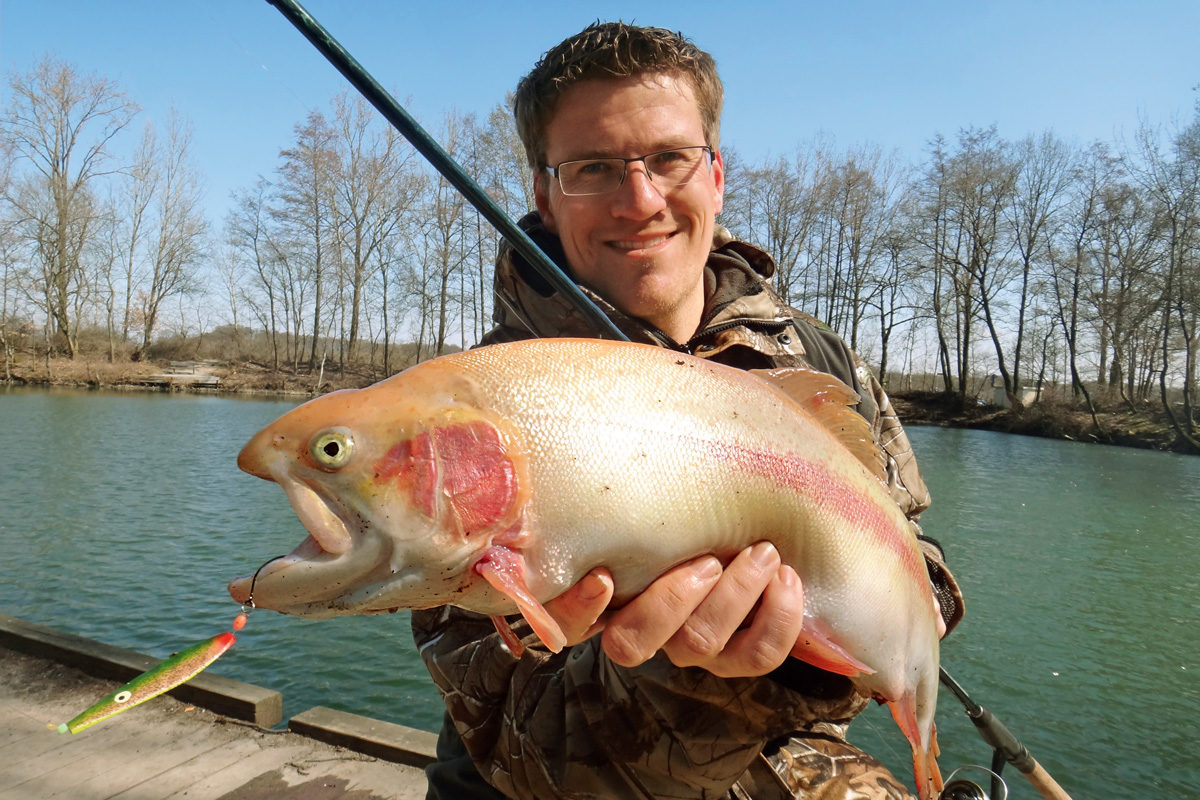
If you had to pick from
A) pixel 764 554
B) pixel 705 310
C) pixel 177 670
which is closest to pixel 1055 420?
pixel 705 310

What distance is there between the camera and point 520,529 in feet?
4.61

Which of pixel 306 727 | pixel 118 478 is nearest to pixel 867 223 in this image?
pixel 118 478

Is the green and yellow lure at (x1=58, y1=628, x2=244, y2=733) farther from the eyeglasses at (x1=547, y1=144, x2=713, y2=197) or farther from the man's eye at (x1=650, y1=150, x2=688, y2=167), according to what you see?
the man's eye at (x1=650, y1=150, x2=688, y2=167)

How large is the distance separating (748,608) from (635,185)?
1517 mm

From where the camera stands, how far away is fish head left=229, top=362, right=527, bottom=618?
4.34 feet

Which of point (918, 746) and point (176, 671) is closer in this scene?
point (176, 671)

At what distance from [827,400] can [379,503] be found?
1.17 metres

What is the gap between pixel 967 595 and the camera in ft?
34.1

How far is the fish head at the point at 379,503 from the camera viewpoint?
4.34 ft

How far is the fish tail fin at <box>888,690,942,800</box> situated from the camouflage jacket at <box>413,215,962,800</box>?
0.12 meters

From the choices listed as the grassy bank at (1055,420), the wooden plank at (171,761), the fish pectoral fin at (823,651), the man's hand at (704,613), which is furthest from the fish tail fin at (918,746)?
the grassy bank at (1055,420)

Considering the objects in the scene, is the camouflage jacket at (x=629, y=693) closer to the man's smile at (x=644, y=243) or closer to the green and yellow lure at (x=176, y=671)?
the man's smile at (x=644, y=243)

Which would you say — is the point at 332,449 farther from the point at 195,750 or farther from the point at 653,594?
the point at 195,750

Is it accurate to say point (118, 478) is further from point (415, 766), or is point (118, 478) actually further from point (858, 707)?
point (858, 707)
